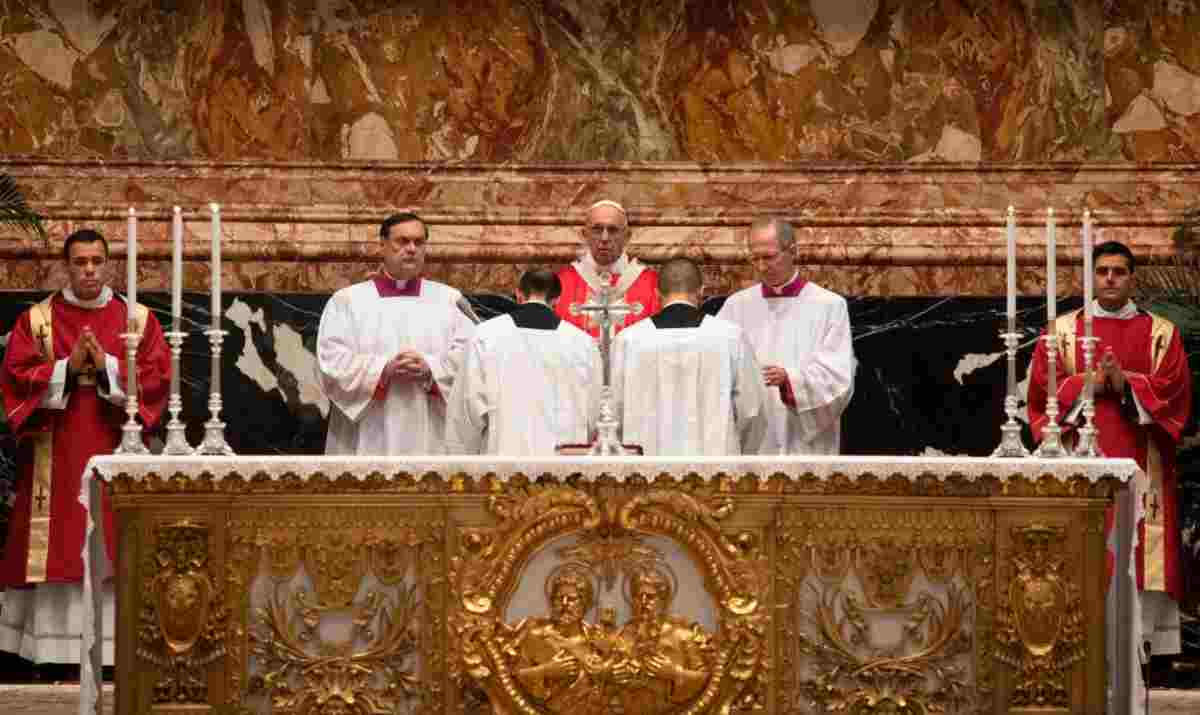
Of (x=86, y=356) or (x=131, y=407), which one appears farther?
(x=86, y=356)

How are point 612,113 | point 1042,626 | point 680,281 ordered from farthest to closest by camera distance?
1. point 612,113
2. point 680,281
3. point 1042,626

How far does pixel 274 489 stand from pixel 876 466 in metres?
2.20

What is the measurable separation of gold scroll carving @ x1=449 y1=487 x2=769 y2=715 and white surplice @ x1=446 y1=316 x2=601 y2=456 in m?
1.20

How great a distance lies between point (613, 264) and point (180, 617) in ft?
11.2

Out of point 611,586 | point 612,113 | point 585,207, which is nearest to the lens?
point 611,586

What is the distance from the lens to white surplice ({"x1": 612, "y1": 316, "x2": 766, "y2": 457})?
1138 centimetres

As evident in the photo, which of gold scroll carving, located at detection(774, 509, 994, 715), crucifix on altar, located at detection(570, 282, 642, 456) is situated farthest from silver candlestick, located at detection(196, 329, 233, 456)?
gold scroll carving, located at detection(774, 509, 994, 715)

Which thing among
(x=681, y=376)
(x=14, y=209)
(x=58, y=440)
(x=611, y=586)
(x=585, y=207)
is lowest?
(x=611, y=586)

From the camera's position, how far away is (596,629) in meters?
10.2

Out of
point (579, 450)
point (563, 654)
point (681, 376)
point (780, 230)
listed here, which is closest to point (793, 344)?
point (780, 230)

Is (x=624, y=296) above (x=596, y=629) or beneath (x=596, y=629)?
above

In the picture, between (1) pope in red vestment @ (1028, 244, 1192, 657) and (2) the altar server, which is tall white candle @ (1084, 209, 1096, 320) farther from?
(2) the altar server

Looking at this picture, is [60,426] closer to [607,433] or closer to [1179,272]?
[607,433]

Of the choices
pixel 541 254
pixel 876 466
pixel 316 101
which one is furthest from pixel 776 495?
pixel 316 101
